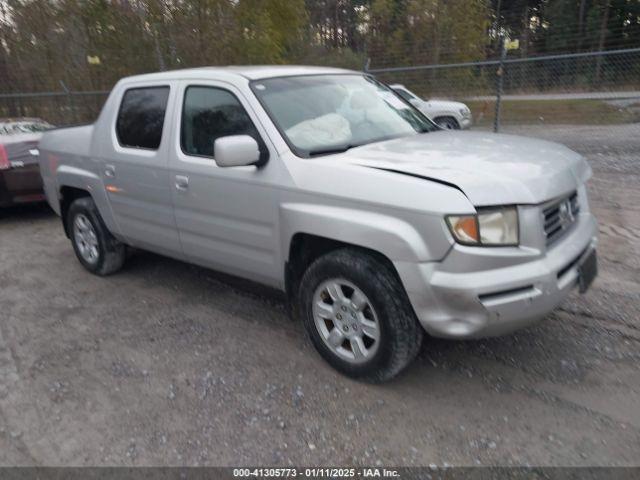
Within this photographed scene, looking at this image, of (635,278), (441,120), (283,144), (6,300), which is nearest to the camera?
(283,144)

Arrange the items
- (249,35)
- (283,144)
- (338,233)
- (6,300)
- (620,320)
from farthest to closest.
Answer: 1. (249,35)
2. (6,300)
3. (620,320)
4. (283,144)
5. (338,233)

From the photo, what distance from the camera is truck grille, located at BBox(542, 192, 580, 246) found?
9.99 feet

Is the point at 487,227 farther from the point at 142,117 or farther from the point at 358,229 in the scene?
the point at 142,117

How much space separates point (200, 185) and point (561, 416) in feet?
8.75

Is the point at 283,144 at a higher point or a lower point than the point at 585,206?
higher

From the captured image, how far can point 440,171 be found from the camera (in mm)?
3004

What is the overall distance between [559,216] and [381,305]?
1130 mm

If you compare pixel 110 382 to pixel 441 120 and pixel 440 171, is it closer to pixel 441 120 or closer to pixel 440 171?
pixel 440 171

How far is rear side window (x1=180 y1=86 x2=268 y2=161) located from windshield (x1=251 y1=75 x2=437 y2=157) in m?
0.20

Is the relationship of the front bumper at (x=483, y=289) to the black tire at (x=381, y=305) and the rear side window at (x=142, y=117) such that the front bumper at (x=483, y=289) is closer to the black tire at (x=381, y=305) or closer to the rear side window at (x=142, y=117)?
the black tire at (x=381, y=305)

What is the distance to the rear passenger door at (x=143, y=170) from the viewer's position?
432 centimetres

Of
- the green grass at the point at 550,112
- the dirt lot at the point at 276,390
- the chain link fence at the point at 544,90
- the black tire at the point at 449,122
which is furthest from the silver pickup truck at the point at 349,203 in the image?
the black tire at the point at 449,122

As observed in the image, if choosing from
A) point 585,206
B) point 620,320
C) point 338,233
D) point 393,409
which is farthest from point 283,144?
point 620,320

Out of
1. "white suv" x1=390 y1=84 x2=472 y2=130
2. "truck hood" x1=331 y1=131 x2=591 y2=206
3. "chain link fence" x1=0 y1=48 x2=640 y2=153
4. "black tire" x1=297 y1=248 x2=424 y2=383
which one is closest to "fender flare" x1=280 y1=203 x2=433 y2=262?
"black tire" x1=297 y1=248 x2=424 y2=383
